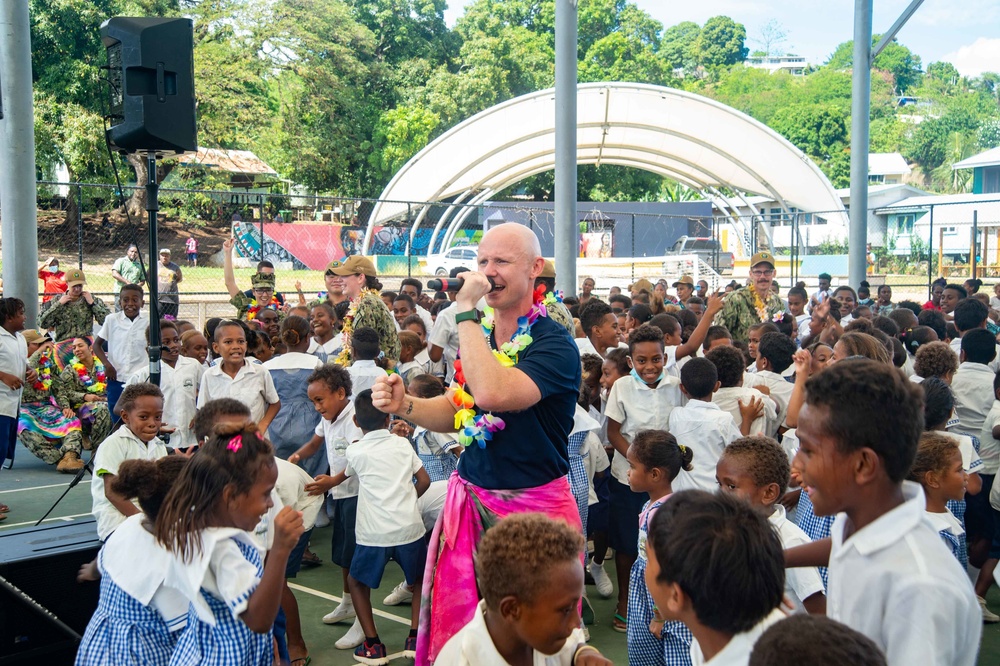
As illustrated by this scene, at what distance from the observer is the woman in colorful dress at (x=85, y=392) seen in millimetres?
9539

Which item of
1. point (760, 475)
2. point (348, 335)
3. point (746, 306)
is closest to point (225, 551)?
point (760, 475)

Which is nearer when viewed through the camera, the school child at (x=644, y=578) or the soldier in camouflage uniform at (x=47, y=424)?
the school child at (x=644, y=578)

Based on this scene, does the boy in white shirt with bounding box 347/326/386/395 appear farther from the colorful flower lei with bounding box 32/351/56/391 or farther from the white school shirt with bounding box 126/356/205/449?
the colorful flower lei with bounding box 32/351/56/391

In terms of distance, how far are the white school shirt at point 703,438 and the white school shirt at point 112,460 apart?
9.35 ft

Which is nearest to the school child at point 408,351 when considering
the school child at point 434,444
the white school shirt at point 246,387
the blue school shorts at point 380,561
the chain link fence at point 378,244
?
the school child at point 434,444

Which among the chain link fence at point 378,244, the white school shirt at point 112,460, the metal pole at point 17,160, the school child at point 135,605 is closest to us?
the school child at point 135,605

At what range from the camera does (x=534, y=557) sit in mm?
2504

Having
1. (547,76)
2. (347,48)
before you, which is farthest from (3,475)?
(547,76)

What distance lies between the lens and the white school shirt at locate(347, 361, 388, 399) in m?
6.52

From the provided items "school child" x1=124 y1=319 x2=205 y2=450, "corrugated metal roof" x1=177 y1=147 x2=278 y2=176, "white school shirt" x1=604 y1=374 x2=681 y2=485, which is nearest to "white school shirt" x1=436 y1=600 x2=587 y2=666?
"white school shirt" x1=604 y1=374 x2=681 y2=485

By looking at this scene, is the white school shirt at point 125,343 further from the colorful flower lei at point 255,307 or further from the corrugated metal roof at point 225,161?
the corrugated metal roof at point 225,161

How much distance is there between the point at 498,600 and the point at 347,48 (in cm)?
4106

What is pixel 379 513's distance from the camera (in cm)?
505

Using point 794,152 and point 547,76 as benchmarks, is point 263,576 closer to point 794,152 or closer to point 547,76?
point 794,152
